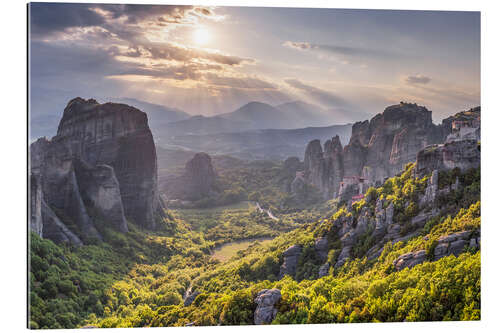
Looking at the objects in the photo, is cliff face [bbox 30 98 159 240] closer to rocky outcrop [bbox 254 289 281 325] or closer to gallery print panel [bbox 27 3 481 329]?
gallery print panel [bbox 27 3 481 329]

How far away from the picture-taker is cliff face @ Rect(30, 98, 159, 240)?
13.9 metres

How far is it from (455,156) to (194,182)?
18725 mm

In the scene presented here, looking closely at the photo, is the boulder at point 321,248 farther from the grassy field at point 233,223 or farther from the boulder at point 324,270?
the grassy field at point 233,223

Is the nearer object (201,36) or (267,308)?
(267,308)

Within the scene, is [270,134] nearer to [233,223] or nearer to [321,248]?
[233,223]

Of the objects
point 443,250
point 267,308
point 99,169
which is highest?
point 99,169

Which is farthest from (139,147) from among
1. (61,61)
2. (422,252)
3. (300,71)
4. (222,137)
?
(422,252)

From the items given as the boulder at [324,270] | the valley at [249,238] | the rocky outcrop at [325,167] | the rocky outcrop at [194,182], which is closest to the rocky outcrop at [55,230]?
the valley at [249,238]

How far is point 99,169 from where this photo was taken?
16.5 metres

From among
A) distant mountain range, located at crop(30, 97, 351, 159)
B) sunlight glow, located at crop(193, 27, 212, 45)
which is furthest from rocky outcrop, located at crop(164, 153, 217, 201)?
sunlight glow, located at crop(193, 27, 212, 45)

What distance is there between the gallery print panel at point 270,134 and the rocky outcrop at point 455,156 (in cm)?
3

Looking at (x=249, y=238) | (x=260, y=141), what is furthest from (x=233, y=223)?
(x=260, y=141)

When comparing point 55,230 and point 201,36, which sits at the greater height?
point 201,36

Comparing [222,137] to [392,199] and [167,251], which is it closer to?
[167,251]
